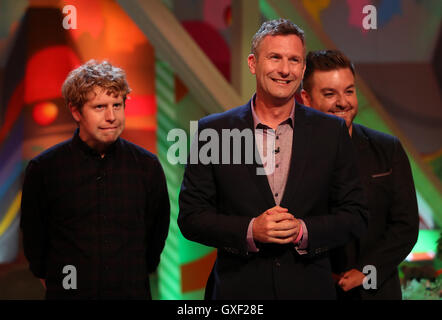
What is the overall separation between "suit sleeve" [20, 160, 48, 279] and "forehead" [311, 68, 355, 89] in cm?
125

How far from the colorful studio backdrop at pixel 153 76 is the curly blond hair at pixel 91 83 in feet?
3.98

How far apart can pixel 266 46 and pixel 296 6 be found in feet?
5.57

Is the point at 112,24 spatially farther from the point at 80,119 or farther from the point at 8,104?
the point at 80,119

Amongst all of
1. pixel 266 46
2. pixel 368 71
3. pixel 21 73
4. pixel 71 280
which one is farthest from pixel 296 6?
pixel 71 280

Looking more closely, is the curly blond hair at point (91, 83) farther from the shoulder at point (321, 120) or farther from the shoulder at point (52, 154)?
the shoulder at point (321, 120)

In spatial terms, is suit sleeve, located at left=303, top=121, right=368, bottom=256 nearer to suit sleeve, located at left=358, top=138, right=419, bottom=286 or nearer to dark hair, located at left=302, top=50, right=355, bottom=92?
suit sleeve, located at left=358, top=138, right=419, bottom=286

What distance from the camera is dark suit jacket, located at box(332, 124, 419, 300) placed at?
2.07m

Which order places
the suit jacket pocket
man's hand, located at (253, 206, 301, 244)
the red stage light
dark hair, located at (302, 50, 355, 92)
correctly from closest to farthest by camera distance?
man's hand, located at (253, 206, 301, 244) → the suit jacket pocket → dark hair, located at (302, 50, 355, 92) → the red stage light

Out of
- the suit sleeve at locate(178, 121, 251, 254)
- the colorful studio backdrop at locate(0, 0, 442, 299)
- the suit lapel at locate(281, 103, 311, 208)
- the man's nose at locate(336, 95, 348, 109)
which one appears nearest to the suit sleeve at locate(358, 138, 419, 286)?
the man's nose at locate(336, 95, 348, 109)

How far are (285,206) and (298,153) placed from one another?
0.62 ft

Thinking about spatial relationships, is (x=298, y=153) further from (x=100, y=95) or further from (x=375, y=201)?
(x=100, y=95)

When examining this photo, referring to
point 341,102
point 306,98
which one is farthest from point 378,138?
point 306,98

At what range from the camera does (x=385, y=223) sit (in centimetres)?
215
